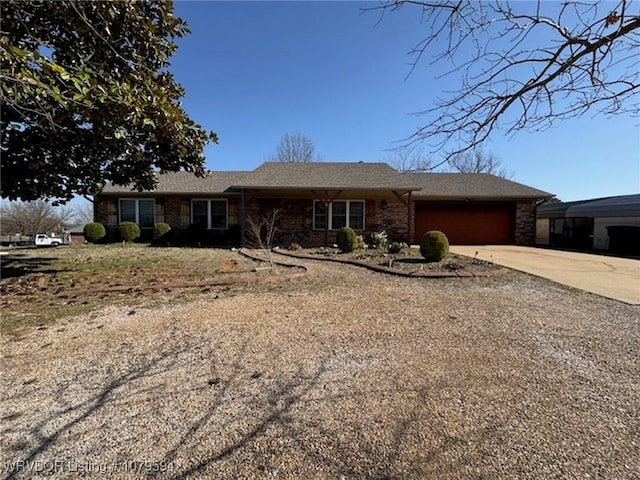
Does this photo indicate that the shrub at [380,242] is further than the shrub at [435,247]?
Yes

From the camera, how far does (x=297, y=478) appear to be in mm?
1717

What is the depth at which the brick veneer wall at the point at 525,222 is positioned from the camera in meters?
16.4

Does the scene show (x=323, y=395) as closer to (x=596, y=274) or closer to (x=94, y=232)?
(x=596, y=274)

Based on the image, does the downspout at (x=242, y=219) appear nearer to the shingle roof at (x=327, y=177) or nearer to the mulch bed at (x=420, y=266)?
the shingle roof at (x=327, y=177)

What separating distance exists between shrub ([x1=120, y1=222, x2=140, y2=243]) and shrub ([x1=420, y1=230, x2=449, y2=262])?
529 inches

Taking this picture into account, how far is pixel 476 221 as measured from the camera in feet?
54.3

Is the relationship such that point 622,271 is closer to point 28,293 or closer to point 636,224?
point 636,224

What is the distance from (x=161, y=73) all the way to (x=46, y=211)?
31.8 m

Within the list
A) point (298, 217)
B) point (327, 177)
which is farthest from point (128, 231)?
point (327, 177)

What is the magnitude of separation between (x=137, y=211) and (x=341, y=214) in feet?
33.3

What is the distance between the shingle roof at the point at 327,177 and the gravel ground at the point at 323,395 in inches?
370

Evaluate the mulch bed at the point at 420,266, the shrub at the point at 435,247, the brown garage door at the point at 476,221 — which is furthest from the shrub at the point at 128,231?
the brown garage door at the point at 476,221

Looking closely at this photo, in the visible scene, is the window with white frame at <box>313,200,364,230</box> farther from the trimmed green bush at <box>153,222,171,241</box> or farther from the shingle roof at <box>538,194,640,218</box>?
the shingle roof at <box>538,194,640,218</box>

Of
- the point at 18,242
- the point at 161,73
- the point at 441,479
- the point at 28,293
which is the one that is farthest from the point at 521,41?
the point at 18,242
